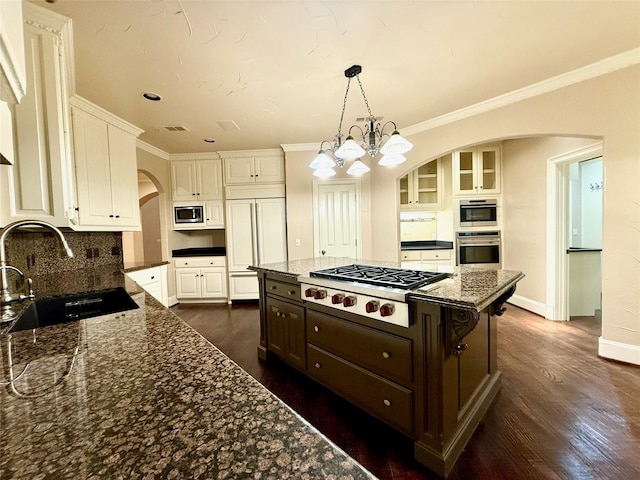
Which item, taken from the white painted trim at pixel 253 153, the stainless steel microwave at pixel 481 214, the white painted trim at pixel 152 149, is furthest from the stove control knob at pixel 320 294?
the white painted trim at pixel 152 149

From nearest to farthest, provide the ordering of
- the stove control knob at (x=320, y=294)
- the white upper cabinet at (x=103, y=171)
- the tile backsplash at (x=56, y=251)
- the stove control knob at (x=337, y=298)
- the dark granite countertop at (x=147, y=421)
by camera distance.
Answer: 1. the dark granite countertop at (x=147, y=421)
2. the stove control knob at (x=337, y=298)
3. the stove control knob at (x=320, y=294)
4. the tile backsplash at (x=56, y=251)
5. the white upper cabinet at (x=103, y=171)

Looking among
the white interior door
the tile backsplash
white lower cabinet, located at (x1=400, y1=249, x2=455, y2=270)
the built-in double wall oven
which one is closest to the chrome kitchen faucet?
the tile backsplash

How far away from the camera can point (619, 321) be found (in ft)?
7.82

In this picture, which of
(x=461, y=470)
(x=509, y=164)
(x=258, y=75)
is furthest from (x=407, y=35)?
(x=509, y=164)

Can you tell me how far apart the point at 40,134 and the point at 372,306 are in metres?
2.24

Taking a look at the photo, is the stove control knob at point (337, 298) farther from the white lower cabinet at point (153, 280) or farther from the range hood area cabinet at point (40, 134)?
the white lower cabinet at point (153, 280)

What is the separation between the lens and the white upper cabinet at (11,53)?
535mm

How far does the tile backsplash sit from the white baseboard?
16.3ft

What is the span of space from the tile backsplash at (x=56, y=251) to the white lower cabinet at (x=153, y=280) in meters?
0.35

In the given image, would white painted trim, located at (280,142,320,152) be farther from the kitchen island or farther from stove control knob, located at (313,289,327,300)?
stove control knob, located at (313,289,327,300)

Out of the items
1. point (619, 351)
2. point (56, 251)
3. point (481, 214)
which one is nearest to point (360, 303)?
point (619, 351)

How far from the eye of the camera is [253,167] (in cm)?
459

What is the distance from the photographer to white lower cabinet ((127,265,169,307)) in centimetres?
283

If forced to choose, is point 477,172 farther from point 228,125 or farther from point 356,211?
point 228,125
